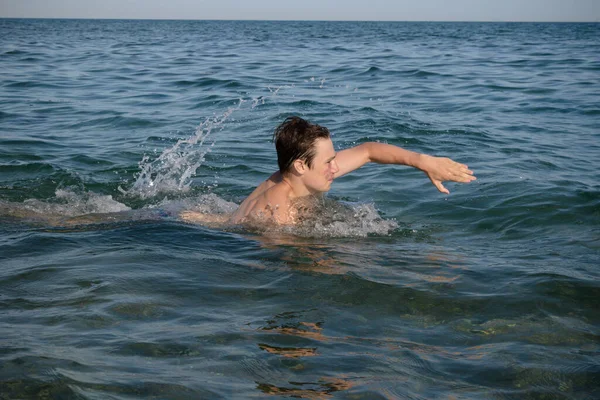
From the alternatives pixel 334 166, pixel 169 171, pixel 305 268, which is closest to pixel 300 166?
pixel 334 166

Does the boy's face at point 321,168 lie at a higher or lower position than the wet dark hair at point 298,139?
lower

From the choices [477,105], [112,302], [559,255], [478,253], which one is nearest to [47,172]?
[112,302]

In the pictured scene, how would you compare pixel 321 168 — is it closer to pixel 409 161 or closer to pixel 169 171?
pixel 409 161

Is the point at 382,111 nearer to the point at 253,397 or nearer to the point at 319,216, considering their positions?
the point at 319,216

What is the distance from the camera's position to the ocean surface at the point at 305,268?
3.33 meters

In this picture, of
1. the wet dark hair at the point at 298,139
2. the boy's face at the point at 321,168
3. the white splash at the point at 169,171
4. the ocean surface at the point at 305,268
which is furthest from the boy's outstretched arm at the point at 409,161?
the white splash at the point at 169,171

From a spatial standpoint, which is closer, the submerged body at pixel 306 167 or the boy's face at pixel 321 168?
the submerged body at pixel 306 167

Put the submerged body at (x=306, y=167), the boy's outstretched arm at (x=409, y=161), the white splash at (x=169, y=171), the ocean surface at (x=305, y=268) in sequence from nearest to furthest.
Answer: the ocean surface at (x=305, y=268) < the boy's outstretched arm at (x=409, y=161) < the submerged body at (x=306, y=167) < the white splash at (x=169, y=171)

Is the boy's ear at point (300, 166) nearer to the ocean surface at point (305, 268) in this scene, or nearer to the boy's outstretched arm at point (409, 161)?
the boy's outstretched arm at point (409, 161)

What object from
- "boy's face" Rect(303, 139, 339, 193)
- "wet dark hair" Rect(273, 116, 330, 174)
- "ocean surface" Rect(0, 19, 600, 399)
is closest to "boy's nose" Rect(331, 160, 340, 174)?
"boy's face" Rect(303, 139, 339, 193)

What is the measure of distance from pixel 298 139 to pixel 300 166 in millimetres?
233

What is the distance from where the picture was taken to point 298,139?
5336 millimetres

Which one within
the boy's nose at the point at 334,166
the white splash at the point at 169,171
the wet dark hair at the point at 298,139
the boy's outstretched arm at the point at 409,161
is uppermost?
the wet dark hair at the point at 298,139

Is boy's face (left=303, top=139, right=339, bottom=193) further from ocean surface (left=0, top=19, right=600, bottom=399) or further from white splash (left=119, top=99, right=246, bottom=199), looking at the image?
white splash (left=119, top=99, right=246, bottom=199)
